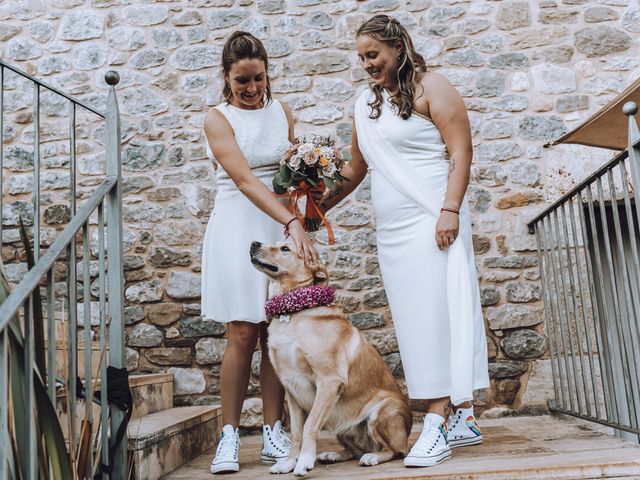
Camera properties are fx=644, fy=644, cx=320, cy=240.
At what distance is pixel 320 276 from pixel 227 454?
0.85 meters

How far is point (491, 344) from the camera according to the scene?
4336 millimetres

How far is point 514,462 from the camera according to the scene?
244 cm

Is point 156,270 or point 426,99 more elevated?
point 426,99

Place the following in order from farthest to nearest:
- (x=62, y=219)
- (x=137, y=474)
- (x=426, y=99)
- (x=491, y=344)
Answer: (x=62, y=219) → (x=491, y=344) → (x=426, y=99) → (x=137, y=474)

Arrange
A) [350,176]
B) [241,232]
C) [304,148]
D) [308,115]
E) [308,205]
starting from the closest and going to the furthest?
[304,148], [241,232], [308,205], [350,176], [308,115]

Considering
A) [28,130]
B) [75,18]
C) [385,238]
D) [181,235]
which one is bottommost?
[385,238]

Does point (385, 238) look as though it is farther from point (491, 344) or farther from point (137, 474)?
point (491, 344)

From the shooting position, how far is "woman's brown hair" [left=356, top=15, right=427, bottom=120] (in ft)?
9.16

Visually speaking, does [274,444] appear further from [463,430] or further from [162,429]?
[463,430]

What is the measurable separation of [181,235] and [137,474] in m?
2.22

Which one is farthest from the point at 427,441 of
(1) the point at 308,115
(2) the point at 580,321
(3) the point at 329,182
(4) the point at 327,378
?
(1) the point at 308,115

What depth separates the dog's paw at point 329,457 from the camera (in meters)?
2.84

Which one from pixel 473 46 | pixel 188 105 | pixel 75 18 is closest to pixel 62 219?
pixel 188 105

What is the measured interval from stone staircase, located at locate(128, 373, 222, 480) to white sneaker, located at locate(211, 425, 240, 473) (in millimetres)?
273
